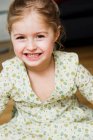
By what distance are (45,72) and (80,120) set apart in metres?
0.22

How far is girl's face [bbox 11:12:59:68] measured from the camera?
3.59 feet

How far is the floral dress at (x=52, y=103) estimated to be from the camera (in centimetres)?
121

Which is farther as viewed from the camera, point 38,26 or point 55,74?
point 55,74

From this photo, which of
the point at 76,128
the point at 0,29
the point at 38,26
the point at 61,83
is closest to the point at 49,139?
the point at 76,128

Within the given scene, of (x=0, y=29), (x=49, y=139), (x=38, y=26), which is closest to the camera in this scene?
(x=38, y=26)

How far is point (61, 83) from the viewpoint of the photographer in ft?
3.99

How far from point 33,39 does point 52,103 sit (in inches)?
10.2

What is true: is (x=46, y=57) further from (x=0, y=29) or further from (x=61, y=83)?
(x=0, y=29)

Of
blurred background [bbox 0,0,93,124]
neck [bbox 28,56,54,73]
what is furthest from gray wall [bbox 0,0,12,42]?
neck [bbox 28,56,54,73]

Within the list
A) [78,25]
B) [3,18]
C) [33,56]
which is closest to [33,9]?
[33,56]

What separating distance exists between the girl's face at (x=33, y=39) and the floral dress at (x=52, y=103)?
94 millimetres

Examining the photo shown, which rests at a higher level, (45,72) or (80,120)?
(45,72)

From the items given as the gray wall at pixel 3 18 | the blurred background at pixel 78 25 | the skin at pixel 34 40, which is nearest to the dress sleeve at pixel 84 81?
the skin at pixel 34 40

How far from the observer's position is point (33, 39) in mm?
1113
